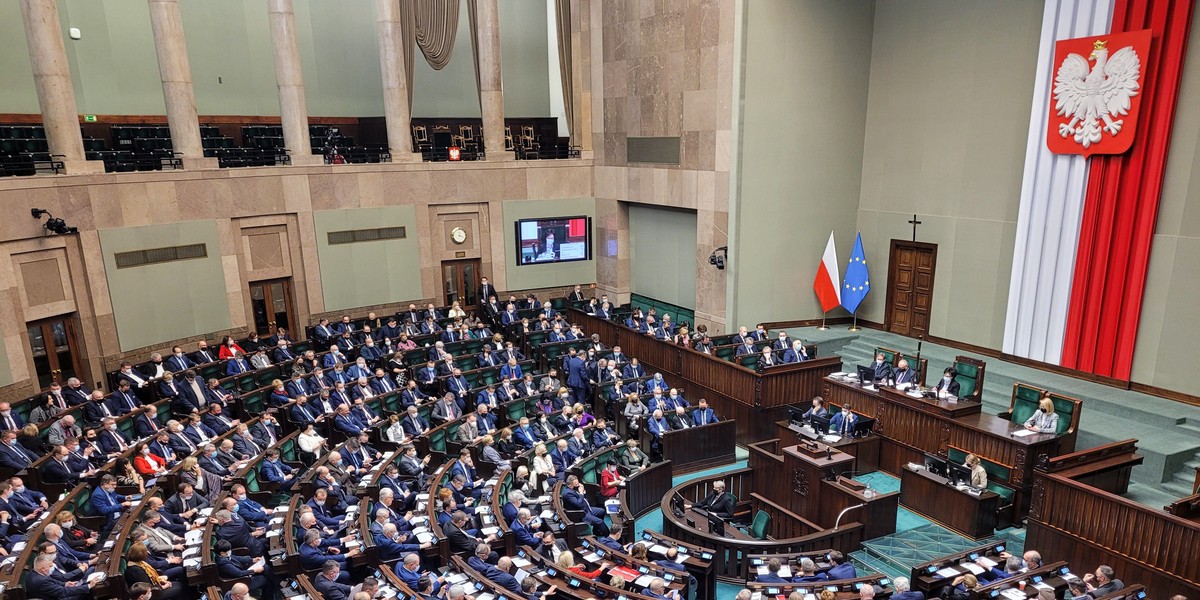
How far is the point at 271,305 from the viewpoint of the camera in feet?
55.0

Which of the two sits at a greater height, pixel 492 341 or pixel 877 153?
pixel 877 153

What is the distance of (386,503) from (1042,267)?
11487 mm

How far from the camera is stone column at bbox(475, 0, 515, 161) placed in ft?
60.0

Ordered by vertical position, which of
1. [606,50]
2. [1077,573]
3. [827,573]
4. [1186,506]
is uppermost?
[606,50]

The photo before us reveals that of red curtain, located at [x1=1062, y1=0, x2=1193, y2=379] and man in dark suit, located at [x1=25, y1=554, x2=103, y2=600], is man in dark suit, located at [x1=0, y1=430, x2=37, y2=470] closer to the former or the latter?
man in dark suit, located at [x1=25, y1=554, x2=103, y2=600]

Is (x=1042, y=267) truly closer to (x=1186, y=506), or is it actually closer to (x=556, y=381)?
(x=1186, y=506)

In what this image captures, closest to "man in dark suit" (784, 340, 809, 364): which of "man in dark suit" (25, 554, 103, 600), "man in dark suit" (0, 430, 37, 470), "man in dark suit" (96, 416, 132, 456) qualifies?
"man in dark suit" (96, 416, 132, 456)

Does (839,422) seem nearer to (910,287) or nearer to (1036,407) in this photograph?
(1036,407)

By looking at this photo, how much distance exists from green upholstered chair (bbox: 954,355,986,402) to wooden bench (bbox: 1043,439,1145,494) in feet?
6.31

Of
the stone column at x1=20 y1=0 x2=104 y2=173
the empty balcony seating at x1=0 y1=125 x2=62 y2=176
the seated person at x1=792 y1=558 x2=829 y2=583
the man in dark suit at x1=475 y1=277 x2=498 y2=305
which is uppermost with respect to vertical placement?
the stone column at x1=20 y1=0 x2=104 y2=173

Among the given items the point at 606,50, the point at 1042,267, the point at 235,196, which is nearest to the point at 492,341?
the point at 235,196

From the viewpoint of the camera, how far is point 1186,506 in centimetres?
764

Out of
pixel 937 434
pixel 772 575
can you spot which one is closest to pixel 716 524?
pixel 772 575

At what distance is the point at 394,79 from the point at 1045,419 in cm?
1482
